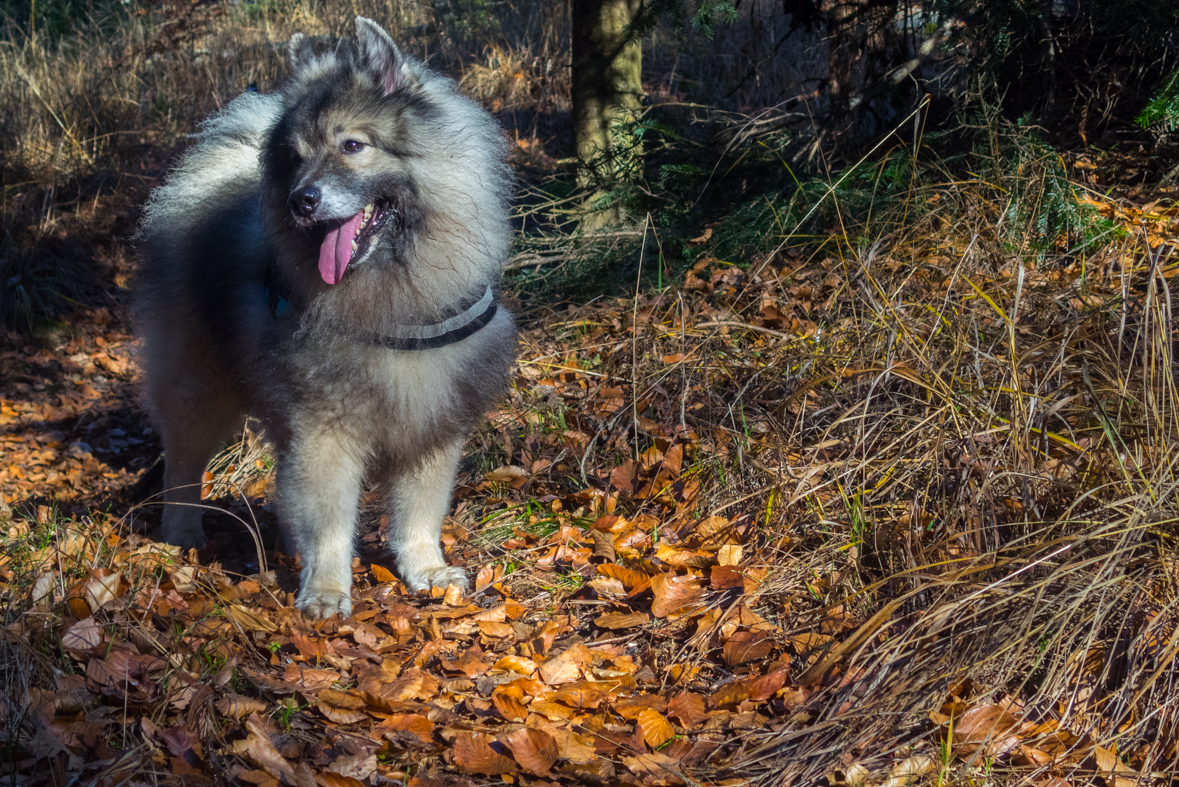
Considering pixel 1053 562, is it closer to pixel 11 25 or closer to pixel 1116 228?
pixel 1116 228

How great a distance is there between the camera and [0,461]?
5.47 m


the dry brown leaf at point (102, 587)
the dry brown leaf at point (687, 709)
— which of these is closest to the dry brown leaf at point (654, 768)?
the dry brown leaf at point (687, 709)

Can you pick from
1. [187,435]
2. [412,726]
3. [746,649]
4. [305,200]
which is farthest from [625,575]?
[187,435]

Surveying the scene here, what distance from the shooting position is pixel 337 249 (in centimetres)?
291

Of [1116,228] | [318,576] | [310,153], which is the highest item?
[310,153]

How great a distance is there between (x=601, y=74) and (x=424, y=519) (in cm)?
440

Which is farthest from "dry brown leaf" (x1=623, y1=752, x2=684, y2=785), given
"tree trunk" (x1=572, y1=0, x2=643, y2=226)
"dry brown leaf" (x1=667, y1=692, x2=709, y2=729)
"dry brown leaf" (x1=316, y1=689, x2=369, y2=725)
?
"tree trunk" (x1=572, y1=0, x2=643, y2=226)

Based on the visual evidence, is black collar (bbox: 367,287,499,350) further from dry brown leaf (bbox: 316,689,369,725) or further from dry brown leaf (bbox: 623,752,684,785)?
dry brown leaf (bbox: 623,752,684,785)

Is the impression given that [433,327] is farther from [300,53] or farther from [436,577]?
[300,53]

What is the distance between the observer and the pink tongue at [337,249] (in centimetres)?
288

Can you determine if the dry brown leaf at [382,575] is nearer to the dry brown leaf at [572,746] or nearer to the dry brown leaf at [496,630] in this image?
the dry brown leaf at [496,630]

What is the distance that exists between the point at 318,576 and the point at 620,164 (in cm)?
362

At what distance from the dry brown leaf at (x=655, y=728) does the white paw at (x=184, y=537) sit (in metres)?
2.48

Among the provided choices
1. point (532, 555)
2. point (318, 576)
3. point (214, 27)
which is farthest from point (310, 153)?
point (214, 27)
